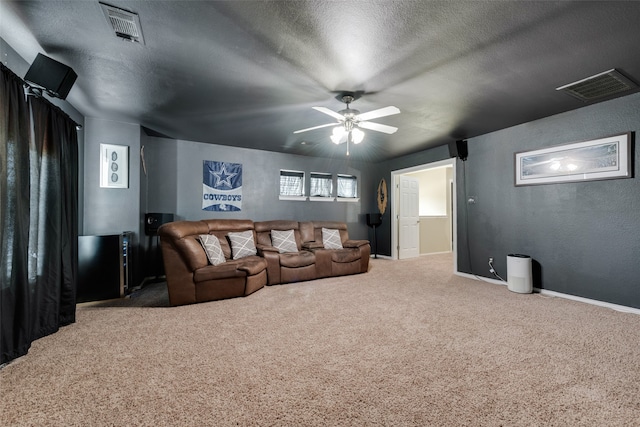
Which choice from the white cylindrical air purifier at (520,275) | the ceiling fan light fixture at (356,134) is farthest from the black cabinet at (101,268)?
the white cylindrical air purifier at (520,275)

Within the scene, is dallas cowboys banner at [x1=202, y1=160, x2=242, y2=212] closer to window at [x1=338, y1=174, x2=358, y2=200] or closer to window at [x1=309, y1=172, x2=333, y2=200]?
window at [x1=309, y1=172, x2=333, y2=200]

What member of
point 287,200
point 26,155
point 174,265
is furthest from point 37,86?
point 287,200

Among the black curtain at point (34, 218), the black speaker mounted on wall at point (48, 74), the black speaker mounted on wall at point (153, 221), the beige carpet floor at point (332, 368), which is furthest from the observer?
the black speaker mounted on wall at point (153, 221)

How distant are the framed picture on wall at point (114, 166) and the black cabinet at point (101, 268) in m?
0.87

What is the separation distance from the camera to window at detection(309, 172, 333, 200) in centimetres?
605

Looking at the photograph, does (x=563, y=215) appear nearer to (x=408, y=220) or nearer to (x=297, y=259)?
(x=408, y=220)

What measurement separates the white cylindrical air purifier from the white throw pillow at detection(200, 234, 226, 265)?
3.95 meters

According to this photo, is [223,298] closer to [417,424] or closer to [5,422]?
[5,422]

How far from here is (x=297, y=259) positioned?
4.30m

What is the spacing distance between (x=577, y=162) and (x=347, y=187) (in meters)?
4.03

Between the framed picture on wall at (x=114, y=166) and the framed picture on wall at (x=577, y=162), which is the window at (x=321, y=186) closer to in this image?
the framed picture on wall at (x=114, y=166)

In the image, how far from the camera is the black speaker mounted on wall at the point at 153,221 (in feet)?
13.7

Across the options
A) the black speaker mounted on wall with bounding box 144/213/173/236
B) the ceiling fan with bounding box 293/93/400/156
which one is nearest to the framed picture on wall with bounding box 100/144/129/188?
Answer: the black speaker mounted on wall with bounding box 144/213/173/236

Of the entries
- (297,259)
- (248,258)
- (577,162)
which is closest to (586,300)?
(577,162)
